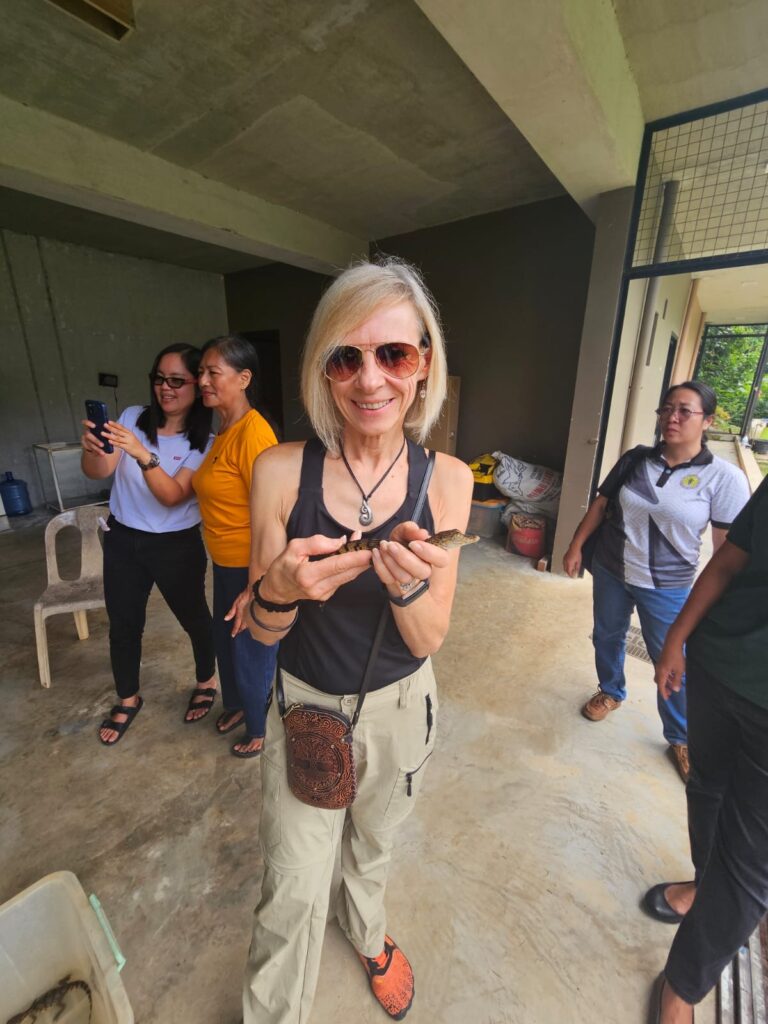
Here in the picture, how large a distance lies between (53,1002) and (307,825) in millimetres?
953

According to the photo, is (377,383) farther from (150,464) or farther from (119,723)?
(119,723)

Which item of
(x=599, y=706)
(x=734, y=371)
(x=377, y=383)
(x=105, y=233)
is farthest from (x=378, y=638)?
(x=734, y=371)

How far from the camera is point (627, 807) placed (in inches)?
80.2

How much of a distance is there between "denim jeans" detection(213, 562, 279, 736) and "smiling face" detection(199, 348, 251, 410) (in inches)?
29.6

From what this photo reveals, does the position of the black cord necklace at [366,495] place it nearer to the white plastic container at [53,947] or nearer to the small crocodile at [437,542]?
the small crocodile at [437,542]

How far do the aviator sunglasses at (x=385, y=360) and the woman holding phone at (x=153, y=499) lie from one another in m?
1.24

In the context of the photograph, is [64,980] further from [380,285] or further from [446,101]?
[446,101]

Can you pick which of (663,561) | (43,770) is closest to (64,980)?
(43,770)

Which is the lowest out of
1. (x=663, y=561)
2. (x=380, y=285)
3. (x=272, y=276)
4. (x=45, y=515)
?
(x=45, y=515)

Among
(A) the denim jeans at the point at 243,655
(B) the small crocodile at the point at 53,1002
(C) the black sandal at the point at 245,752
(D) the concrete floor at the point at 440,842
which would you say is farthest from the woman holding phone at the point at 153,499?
(B) the small crocodile at the point at 53,1002

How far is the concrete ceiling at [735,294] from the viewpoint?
7.48m

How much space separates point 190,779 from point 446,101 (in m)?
4.78

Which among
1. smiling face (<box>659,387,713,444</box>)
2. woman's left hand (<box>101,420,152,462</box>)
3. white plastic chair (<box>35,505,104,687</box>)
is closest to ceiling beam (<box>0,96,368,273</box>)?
white plastic chair (<box>35,505,104,687</box>)

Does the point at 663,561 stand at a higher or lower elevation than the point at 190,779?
higher
